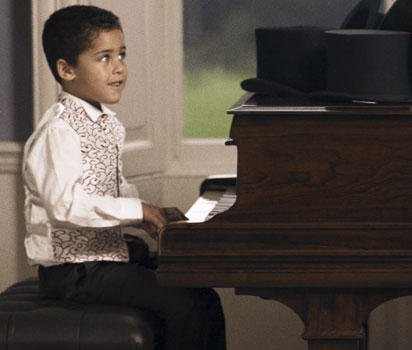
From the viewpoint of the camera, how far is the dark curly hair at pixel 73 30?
2.30m

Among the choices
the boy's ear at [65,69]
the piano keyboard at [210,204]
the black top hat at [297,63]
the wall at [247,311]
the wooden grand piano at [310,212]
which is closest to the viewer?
the wooden grand piano at [310,212]

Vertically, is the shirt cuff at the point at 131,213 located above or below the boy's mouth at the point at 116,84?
below

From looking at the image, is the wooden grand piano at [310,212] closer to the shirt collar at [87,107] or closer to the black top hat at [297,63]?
the black top hat at [297,63]

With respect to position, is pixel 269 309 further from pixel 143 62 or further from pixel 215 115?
pixel 143 62

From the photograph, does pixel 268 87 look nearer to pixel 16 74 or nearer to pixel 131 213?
pixel 131 213

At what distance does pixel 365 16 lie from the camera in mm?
2182

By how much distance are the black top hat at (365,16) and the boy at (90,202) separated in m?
0.61

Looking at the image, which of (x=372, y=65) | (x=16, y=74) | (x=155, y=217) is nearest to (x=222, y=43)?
(x=16, y=74)

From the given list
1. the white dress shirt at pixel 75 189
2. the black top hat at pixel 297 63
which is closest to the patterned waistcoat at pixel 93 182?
the white dress shirt at pixel 75 189

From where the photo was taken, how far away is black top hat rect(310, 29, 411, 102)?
190 cm

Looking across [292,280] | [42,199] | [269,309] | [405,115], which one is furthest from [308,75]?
[269,309]

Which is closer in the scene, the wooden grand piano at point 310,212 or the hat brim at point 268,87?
the wooden grand piano at point 310,212

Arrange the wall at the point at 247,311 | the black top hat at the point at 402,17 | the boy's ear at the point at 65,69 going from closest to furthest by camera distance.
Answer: the black top hat at the point at 402,17 < the boy's ear at the point at 65,69 < the wall at the point at 247,311

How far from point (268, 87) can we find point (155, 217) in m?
0.43
